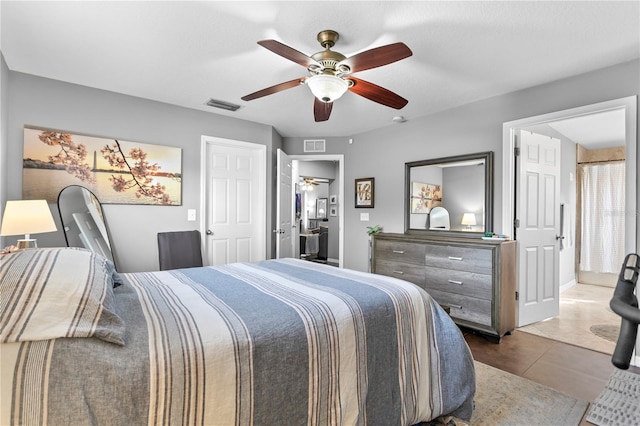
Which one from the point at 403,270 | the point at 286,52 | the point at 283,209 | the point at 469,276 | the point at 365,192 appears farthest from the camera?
the point at 365,192

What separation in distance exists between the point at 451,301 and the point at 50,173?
4077mm

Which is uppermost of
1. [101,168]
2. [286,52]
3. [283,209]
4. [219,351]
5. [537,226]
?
[286,52]

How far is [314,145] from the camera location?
485cm

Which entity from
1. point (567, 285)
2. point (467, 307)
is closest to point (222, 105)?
point (467, 307)

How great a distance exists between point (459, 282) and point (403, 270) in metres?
0.65

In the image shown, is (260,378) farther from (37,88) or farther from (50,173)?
(37,88)

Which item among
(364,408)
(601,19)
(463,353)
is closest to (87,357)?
(364,408)

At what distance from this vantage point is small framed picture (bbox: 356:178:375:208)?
4480 millimetres

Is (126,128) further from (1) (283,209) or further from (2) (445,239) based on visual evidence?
(2) (445,239)

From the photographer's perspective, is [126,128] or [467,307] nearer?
[467,307]

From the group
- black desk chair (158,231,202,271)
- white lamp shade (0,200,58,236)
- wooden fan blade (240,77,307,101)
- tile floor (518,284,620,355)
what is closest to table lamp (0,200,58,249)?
white lamp shade (0,200,58,236)

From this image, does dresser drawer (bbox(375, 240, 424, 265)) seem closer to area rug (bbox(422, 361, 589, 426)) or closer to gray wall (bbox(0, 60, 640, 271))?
gray wall (bbox(0, 60, 640, 271))

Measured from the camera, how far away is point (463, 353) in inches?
65.0

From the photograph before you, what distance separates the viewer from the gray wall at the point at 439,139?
264cm
